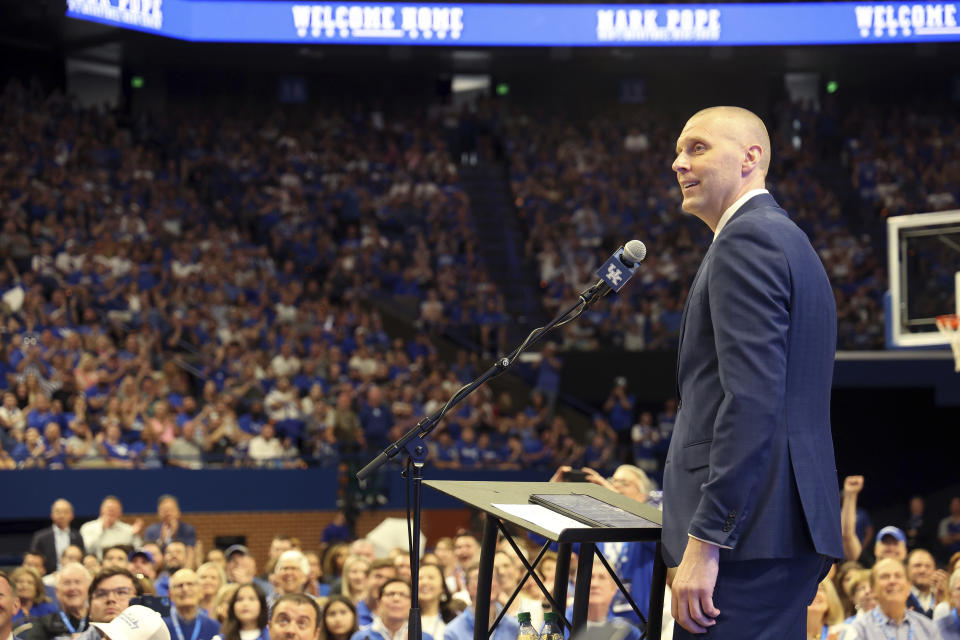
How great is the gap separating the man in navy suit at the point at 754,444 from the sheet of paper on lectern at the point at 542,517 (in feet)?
0.79

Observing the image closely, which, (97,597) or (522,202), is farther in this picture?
(522,202)

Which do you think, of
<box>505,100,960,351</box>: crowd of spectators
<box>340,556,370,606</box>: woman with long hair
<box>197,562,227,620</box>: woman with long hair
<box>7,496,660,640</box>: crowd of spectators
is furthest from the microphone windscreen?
<box>505,100,960,351</box>: crowd of spectators

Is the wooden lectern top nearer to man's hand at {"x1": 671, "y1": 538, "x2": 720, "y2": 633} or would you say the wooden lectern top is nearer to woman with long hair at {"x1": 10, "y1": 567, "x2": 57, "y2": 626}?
man's hand at {"x1": 671, "y1": 538, "x2": 720, "y2": 633}

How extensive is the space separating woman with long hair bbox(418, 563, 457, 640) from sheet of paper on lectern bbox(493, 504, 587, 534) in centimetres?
399

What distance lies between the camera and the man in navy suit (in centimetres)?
268

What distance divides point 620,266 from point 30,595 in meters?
5.63

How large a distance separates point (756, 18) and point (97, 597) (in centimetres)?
1572

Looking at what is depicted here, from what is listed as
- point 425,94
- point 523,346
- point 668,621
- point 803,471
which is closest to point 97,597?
point 668,621

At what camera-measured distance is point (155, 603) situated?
643 cm

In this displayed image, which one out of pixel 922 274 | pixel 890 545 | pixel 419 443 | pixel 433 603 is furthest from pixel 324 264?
pixel 419 443

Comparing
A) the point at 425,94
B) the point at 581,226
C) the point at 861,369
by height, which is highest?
the point at 425,94

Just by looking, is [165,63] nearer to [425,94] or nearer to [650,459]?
[425,94]

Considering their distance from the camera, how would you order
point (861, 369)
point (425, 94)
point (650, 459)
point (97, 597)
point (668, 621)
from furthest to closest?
1. point (425, 94)
2. point (861, 369)
3. point (650, 459)
4. point (97, 597)
5. point (668, 621)

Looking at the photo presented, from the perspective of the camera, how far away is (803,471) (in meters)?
2.75
